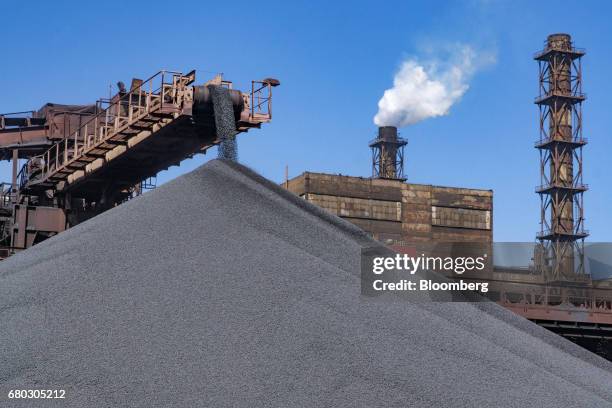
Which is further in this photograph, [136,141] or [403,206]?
[403,206]

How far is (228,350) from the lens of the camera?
777 cm

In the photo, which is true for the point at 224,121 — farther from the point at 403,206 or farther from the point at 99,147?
the point at 403,206

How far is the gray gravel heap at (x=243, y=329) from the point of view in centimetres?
734

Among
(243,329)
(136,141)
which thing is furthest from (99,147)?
(243,329)

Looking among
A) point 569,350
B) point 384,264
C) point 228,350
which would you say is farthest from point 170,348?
point 569,350

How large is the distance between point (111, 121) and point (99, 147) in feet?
8.44

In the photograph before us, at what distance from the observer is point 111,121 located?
19.3m

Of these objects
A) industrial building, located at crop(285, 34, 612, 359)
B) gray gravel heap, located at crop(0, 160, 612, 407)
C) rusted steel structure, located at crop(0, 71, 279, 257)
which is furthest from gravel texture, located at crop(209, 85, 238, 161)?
industrial building, located at crop(285, 34, 612, 359)

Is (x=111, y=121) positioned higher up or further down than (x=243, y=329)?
higher up

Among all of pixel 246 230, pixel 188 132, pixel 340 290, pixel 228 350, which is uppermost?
pixel 188 132

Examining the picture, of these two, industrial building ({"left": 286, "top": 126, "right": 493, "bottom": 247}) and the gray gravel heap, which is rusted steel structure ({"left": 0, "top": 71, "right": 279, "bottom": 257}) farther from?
industrial building ({"left": 286, "top": 126, "right": 493, "bottom": 247})

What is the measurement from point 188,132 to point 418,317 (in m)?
7.96

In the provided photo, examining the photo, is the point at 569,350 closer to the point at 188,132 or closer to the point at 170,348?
the point at 170,348

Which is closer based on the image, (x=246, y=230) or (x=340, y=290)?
(x=340, y=290)
